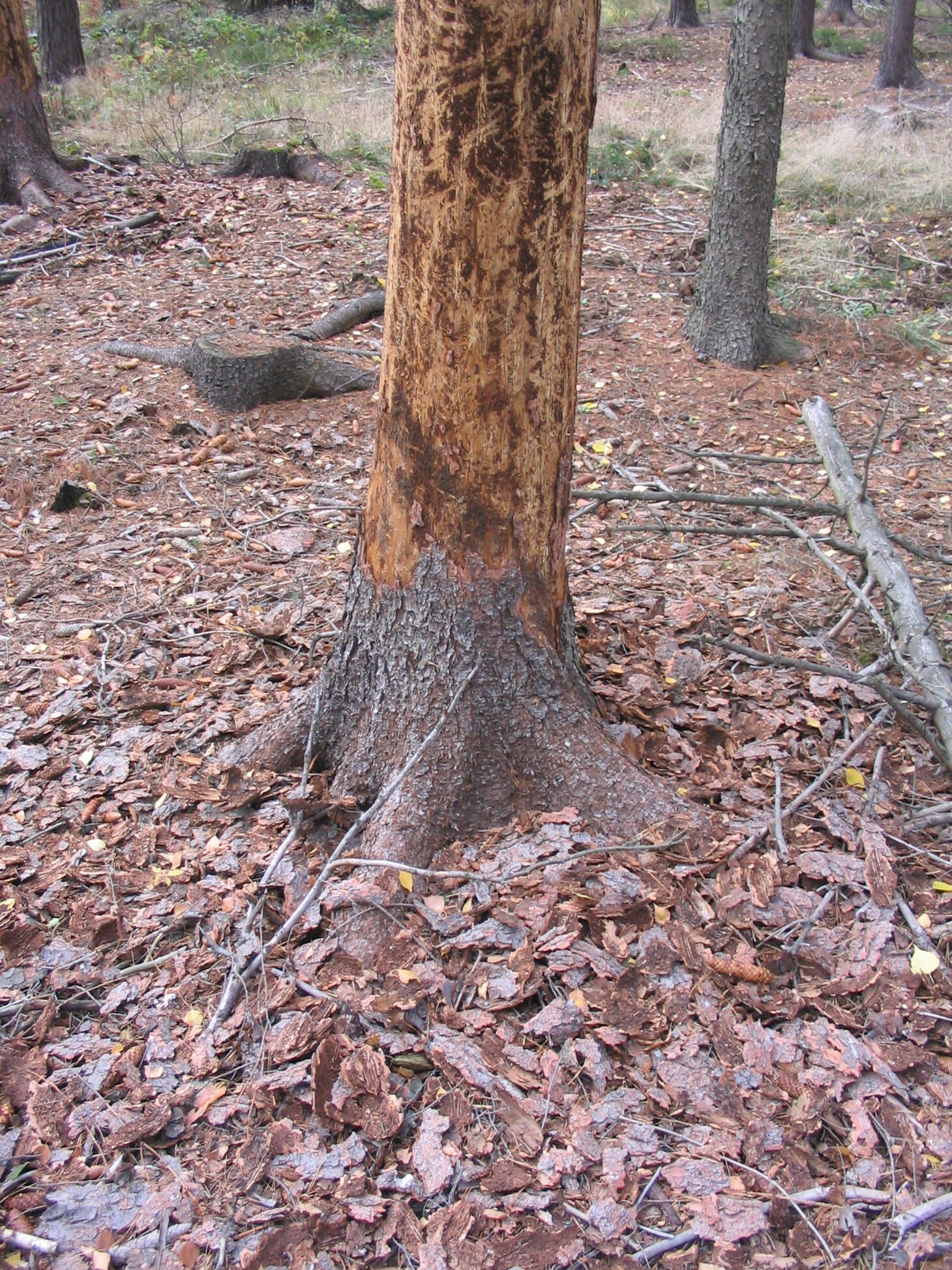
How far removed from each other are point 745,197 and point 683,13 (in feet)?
62.6

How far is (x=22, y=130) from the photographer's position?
8859 millimetres

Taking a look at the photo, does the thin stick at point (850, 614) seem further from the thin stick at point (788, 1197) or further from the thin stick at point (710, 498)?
the thin stick at point (788, 1197)

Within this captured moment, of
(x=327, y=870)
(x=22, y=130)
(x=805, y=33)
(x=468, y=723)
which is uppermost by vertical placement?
(x=805, y=33)

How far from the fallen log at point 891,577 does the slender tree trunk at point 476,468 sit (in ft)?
3.06

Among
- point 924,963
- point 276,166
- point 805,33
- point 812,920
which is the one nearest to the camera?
point 924,963

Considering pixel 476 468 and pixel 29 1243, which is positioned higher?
pixel 476 468

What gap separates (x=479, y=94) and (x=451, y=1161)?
2339 millimetres

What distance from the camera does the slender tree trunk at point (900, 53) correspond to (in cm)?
1606

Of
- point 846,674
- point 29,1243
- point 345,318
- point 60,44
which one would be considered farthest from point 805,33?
point 29,1243

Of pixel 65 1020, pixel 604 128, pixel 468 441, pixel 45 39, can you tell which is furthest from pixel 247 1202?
pixel 45 39

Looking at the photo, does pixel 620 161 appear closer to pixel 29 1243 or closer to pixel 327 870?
pixel 327 870

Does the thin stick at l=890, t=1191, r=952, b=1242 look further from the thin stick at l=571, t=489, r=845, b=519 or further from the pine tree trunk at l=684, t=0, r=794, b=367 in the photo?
the pine tree trunk at l=684, t=0, r=794, b=367

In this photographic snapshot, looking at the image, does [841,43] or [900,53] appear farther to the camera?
[841,43]

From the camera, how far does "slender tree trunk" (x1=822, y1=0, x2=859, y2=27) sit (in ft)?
77.9
